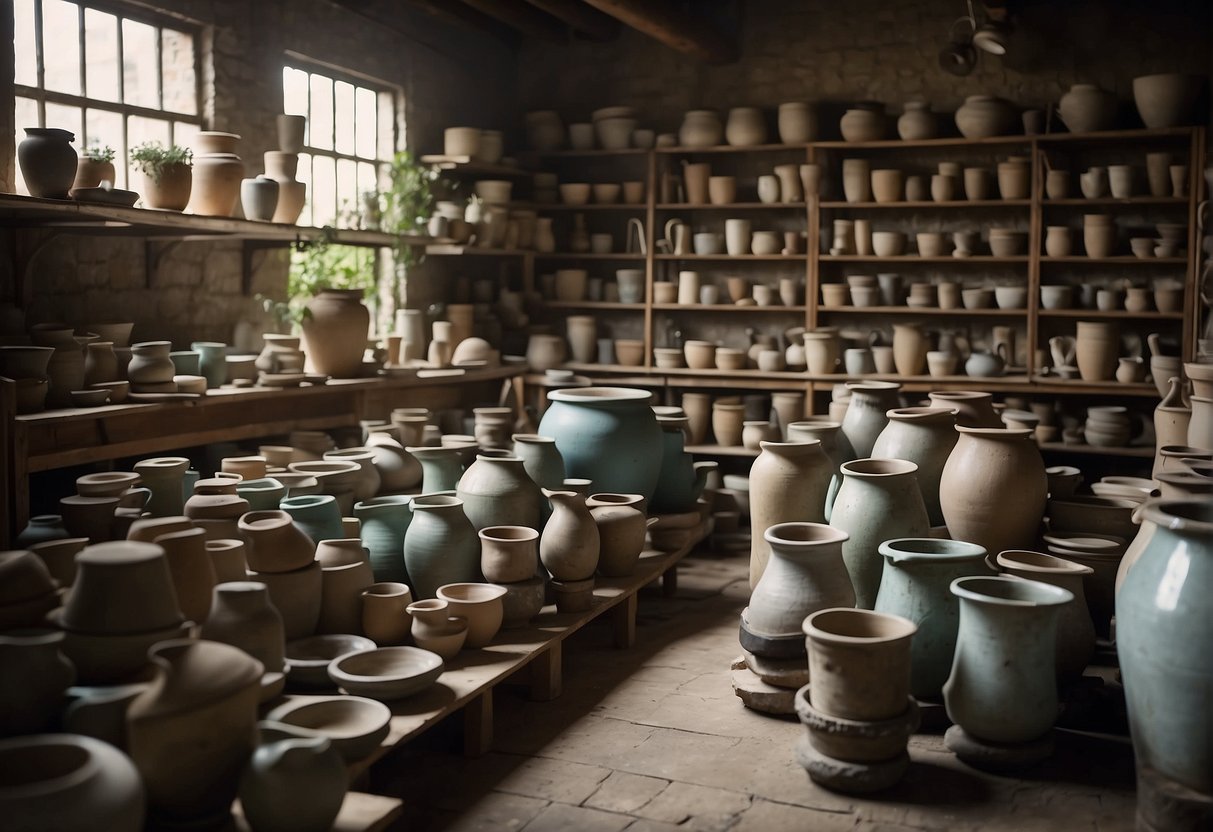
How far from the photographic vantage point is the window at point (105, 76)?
4375 millimetres

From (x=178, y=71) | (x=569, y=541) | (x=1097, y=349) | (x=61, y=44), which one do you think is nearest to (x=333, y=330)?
(x=178, y=71)

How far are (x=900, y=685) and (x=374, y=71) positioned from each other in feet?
16.2

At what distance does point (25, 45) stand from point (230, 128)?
3.41 feet

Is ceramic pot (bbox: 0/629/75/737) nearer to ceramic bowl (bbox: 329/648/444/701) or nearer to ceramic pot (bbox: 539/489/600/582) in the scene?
ceramic bowl (bbox: 329/648/444/701)

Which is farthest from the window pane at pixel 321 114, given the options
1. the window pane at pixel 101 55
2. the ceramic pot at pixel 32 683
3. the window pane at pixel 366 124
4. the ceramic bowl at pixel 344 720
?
the ceramic pot at pixel 32 683

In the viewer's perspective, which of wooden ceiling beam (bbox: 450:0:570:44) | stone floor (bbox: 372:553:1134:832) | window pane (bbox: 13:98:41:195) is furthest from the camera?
wooden ceiling beam (bbox: 450:0:570:44)

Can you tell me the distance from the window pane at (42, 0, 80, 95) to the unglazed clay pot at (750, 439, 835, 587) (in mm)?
3190

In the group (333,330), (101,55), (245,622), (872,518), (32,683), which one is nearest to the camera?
(32,683)

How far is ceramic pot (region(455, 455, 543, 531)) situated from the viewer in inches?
153

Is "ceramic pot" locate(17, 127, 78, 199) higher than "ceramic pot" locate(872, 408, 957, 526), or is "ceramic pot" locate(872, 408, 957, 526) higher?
"ceramic pot" locate(17, 127, 78, 199)

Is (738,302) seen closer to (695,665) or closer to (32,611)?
(695,665)

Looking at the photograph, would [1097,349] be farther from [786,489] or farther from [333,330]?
[333,330]

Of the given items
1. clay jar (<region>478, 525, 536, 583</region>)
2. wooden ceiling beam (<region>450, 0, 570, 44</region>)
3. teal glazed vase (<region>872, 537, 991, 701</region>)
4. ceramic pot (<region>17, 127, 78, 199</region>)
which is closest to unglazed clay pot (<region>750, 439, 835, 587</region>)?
teal glazed vase (<region>872, 537, 991, 701</region>)

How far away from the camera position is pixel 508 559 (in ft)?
11.6
